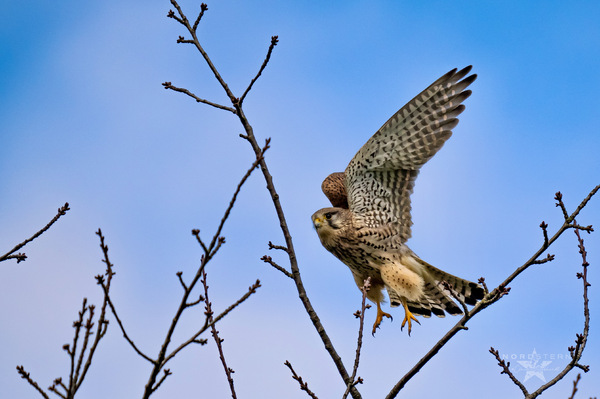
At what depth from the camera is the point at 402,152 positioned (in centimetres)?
469

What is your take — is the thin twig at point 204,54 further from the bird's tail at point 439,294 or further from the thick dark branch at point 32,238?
the bird's tail at point 439,294

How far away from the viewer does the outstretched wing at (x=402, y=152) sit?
15.2 feet

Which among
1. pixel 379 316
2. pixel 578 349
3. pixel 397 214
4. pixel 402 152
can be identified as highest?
pixel 402 152

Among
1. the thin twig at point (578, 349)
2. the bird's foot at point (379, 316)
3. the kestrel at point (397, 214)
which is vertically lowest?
the thin twig at point (578, 349)

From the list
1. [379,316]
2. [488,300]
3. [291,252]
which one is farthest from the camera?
[379,316]

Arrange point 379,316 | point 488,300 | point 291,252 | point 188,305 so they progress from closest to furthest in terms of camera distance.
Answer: point 188,305, point 488,300, point 291,252, point 379,316

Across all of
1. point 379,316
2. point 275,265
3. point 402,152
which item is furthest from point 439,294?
point 275,265

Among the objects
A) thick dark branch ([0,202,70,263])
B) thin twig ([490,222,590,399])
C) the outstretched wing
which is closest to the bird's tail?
the outstretched wing

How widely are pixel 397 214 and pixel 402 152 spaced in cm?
46

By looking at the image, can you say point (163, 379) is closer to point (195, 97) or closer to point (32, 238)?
point (32, 238)

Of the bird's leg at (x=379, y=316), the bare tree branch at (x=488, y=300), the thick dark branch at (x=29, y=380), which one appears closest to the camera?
the thick dark branch at (x=29, y=380)

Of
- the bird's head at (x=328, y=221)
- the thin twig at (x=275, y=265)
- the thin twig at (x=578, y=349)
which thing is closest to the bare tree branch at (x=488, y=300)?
the thin twig at (x=578, y=349)

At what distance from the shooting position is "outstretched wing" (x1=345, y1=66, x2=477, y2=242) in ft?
15.2

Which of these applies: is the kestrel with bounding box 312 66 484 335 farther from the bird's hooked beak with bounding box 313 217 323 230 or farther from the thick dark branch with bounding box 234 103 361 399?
the thick dark branch with bounding box 234 103 361 399
